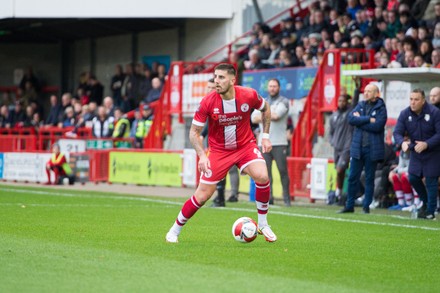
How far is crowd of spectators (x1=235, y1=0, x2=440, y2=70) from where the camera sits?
2214 cm

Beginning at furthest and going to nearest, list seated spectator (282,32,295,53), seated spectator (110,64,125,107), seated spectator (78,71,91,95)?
seated spectator (78,71,91,95) → seated spectator (110,64,125,107) → seated spectator (282,32,295,53)

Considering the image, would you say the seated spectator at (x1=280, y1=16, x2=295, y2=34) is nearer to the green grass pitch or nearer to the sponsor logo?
the green grass pitch

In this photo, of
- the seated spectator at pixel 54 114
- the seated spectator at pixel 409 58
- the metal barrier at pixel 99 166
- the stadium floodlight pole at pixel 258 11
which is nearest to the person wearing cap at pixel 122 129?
the metal barrier at pixel 99 166

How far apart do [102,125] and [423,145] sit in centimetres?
1520

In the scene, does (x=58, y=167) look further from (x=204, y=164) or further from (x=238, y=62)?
(x=204, y=164)

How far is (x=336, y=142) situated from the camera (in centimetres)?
1998

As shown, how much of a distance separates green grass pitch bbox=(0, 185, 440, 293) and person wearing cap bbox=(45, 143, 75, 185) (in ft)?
26.4

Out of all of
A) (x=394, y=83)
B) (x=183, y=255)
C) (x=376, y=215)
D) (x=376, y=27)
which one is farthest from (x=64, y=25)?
(x=183, y=255)

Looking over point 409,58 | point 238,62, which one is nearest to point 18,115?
point 238,62

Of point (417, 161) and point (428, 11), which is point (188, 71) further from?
point (417, 161)

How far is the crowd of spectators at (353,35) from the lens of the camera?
2214 centimetres

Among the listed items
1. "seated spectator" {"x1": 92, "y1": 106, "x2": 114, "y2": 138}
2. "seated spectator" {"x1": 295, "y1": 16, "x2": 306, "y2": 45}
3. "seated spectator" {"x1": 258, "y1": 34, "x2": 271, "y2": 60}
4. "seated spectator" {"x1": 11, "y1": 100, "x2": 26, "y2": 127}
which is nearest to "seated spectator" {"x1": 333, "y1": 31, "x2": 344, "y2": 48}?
"seated spectator" {"x1": 295, "y1": 16, "x2": 306, "y2": 45}

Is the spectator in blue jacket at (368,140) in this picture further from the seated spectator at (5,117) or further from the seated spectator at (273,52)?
the seated spectator at (5,117)

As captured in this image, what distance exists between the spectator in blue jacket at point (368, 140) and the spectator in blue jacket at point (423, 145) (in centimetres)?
70
